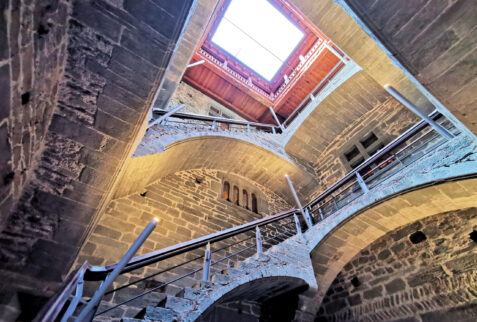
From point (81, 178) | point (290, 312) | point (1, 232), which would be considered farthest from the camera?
point (290, 312)

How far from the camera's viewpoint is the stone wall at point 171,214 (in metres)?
4.28

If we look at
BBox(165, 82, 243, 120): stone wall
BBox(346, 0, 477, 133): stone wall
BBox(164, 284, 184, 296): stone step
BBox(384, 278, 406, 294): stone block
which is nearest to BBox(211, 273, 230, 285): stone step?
BBox(164, 284, 184, 296): stone step

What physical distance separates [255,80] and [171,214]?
8.32 m

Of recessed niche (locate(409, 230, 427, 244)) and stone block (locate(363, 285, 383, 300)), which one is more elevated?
recessed niche (locate(409, 230, 427, 244))

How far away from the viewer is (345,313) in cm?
470

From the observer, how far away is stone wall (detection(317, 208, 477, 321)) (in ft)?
11.8

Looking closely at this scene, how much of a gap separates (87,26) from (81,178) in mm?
1287

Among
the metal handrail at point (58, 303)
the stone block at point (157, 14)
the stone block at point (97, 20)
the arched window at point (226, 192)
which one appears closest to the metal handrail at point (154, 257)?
the metal handrail at point (58, 303)

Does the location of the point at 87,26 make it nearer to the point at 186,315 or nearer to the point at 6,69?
the point at 6,69

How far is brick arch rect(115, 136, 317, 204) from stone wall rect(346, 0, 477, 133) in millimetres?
3977

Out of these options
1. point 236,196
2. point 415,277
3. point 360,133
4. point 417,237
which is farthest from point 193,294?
point 360,133

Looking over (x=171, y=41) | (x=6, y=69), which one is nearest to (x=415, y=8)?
(x=171, y=41)

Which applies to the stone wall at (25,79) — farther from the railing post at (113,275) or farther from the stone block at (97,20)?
the railing post at (113,275)

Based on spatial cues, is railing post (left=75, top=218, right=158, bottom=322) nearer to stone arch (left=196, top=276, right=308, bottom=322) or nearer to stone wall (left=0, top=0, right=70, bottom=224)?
stone wall (left=0, top=0, right=70, bottom=224)
